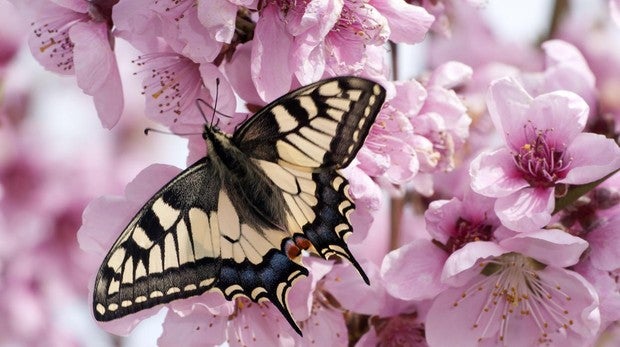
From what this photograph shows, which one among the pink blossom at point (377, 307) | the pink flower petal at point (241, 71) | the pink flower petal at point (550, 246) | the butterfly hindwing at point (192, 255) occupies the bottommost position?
the pink blossom at point (377, 307)

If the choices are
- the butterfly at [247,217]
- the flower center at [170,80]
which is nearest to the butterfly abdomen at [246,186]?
the butterfly at [247,217]

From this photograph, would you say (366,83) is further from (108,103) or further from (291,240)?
(108,103)

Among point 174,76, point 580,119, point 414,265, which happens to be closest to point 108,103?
point 174,76

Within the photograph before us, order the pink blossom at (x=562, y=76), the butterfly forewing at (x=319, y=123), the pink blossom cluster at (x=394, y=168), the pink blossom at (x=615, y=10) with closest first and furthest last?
the butterfly forewing at (x=319, y=123) → the pink blossom cluster at (x=394, y=168) → the pink blossom at (x=562, y=76) → the pink blossom at (x=615, y=10)

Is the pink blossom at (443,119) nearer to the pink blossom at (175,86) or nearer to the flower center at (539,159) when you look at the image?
the flower center at (539,159)

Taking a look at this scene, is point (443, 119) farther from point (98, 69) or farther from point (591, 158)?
point (98, 69)

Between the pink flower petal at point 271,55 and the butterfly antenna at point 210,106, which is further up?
the pink flower petal at point 271,55

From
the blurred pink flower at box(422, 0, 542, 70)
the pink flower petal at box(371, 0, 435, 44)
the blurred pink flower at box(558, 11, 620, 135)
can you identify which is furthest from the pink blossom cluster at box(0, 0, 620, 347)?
the blurred pink flower at box(558, 11, 620, 135)
